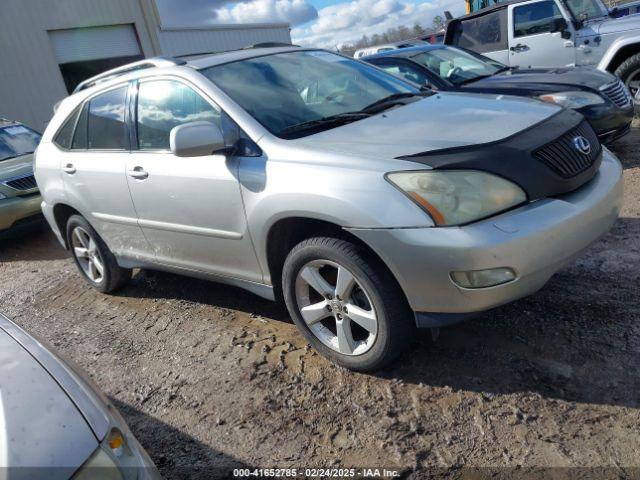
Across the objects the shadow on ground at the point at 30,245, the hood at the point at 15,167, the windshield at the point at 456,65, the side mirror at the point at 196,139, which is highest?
the side mirror at the point at 196,139

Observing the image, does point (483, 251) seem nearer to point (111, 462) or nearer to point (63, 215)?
point (111, 462)

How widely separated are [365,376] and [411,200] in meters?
1.03

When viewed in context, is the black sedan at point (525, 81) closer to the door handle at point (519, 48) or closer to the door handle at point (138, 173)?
the door handle at point (519, 48)

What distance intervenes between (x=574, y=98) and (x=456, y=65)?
1.70 m

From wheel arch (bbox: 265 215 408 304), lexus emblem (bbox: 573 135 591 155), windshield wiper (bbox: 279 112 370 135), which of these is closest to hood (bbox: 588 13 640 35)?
lexus emblem (bbox: 573 135 591 155)

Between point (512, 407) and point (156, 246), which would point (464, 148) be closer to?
point (512, 407)

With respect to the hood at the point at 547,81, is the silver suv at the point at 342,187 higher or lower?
higher

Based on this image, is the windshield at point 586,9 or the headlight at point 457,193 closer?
the headlight at point 457,193

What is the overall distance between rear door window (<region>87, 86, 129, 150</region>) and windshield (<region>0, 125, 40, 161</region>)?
459 cm

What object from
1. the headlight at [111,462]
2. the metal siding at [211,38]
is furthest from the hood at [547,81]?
the metal siding at [211,38]

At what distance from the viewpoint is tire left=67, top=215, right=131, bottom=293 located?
Result: 167 inches

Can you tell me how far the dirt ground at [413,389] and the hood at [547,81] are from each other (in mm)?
2239

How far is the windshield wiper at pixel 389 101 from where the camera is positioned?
315 cm

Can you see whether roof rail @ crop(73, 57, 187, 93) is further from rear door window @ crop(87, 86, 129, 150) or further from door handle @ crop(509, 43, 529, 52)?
door handle @ crop(509, 43, 529, 52)
